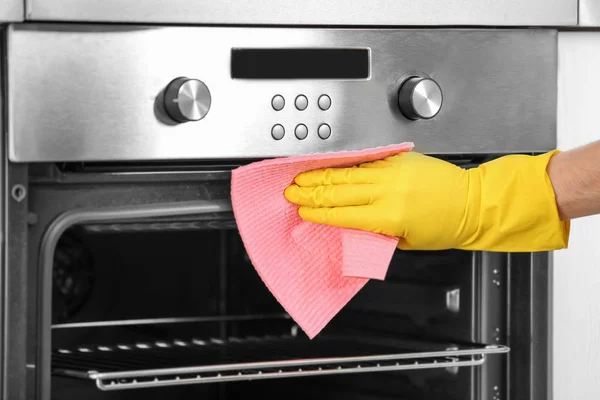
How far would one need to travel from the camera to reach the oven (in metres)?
1.24

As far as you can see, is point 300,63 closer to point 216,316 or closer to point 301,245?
point 301,245

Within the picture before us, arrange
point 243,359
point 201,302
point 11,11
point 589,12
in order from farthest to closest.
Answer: point 201,302, point 243,359, point 589,12, point 11,11

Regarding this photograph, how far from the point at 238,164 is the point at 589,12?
60 centimetres

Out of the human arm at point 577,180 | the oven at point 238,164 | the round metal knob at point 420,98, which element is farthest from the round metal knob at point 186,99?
the human arm at point 577,180

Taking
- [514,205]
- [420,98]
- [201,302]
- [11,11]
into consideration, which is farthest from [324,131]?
[201,302]

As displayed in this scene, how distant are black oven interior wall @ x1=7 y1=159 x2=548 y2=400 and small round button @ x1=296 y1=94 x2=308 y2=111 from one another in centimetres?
14

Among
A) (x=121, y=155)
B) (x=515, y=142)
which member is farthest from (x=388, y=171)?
(x=121, y=155)

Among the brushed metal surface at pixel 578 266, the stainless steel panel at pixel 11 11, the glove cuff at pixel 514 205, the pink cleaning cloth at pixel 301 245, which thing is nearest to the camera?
the stainless steel panel at pixel 11 11

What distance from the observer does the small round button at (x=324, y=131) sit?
4.50 feet

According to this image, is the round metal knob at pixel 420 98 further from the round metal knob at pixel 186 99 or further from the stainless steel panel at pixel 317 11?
the round metal knob at pixel 186 99

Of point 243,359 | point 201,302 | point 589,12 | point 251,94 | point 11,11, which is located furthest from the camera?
point 201,302

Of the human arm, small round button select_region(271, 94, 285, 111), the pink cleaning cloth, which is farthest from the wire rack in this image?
small round button select_region(271, 94, 285, 111)

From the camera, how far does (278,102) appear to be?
1342 mm

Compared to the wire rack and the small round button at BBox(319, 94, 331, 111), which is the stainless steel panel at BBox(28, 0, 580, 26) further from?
the wire rack
